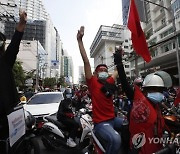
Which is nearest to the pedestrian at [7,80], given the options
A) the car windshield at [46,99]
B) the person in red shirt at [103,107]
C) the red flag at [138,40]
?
the person in red shirt at [103,107]

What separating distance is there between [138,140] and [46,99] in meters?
7.32

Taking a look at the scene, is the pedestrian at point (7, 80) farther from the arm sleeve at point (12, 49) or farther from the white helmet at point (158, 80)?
the white helmet at point (158, 80)

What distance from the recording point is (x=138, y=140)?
244cm

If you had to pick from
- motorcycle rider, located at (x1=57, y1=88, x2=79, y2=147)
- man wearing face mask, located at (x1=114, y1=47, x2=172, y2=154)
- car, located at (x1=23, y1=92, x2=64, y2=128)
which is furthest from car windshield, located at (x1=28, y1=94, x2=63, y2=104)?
man wearing face mask, located at (x1=114, y1=47, x2=172, y2=154)

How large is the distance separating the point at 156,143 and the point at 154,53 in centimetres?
4437

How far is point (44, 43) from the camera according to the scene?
107875 mm

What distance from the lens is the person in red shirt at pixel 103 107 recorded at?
3.15 meters

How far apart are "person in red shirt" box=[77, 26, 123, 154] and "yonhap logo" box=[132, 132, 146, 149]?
67cm

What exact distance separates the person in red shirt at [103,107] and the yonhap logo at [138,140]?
0.67 meters

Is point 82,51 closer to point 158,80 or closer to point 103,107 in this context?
point 103,107

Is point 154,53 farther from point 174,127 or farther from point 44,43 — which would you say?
point 44,43


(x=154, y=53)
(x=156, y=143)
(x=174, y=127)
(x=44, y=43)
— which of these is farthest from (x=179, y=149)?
(x=44, y=43)

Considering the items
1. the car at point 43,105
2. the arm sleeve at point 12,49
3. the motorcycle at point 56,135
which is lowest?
the motorcycle at point 56,135

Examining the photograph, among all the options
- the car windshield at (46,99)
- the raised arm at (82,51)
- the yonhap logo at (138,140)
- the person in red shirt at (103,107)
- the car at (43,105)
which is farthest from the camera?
the car windshield at (46,99)
